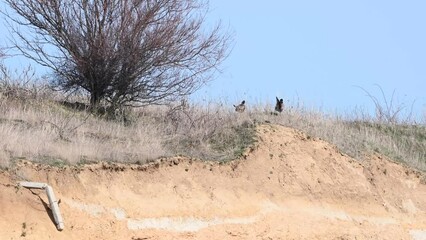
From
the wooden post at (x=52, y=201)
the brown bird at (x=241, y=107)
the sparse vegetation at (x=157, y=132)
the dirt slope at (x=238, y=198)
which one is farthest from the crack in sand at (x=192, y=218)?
the brown bird at (x=241, y=107)

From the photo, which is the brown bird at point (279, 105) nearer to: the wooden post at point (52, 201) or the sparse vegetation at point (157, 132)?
the sparse vegetation at point (157, 132)

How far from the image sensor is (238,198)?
18.6 metres

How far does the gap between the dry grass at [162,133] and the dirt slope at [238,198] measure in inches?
20.5

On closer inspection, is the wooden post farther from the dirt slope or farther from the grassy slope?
the grassy slope

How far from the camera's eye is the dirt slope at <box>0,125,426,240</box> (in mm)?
14859

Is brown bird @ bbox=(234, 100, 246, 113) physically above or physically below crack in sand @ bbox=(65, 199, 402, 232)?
above

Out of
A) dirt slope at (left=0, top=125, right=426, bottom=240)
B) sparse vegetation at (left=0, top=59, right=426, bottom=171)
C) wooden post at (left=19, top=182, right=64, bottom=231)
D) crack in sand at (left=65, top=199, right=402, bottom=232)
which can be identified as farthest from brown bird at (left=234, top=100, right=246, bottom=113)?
wooden post at (left=19, top=182, right=64, bottom=231)

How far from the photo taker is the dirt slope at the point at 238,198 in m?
14.9

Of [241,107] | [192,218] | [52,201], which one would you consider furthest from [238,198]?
[241,107]

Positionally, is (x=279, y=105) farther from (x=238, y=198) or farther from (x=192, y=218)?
(x=192, y=218)

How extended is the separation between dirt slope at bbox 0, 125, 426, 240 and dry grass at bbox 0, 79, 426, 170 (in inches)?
20.5

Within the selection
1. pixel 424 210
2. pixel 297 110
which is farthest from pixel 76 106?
pixel 424 210

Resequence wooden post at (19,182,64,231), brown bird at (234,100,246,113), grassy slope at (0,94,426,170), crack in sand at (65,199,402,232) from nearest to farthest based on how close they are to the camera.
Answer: wooden post at (19,182,64,231)
crack in sand at (65,199,402,232)
grassy slope at (0,94,426,170)
brown bird at (234,100,246,113)

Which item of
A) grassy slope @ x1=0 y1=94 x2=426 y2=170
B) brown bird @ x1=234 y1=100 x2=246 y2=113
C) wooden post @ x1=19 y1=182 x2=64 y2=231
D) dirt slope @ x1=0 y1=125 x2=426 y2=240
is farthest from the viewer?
brown bird @ x1=234 y1=100 x2=246 y2=113
